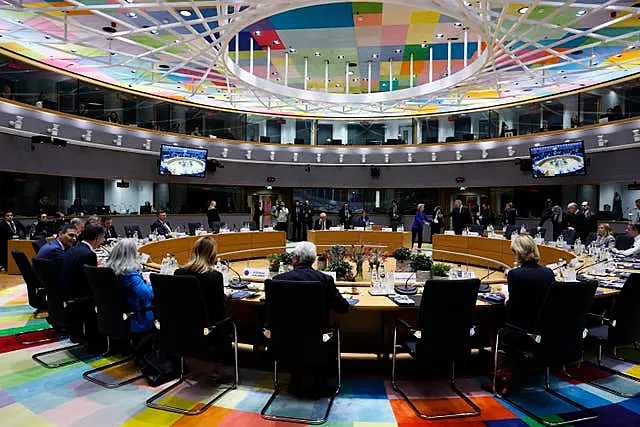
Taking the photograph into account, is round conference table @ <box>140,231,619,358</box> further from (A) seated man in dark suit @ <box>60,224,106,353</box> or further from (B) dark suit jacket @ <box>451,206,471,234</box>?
(A) seated man in dark suit @ <box>60,224,106,353</box>

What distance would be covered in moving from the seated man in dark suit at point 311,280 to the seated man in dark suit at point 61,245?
2.90 meters

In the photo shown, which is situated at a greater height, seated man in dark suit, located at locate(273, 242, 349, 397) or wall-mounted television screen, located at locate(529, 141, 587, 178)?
wall-mounted television screen, located at locate(529, 141, 587, 178)

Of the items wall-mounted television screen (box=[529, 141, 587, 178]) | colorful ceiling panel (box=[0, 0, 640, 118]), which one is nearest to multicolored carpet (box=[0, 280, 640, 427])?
colorful ceiling panel (box=[0, 0, 640, 118])

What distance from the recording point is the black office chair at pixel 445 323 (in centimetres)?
282

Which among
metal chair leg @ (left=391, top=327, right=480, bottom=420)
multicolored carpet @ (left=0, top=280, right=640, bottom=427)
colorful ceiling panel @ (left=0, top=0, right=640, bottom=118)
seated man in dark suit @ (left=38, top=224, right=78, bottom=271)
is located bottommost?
multicolored carpet @ (left=0, top=280, right=640, bottom=427)

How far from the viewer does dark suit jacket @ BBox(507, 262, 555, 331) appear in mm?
3061

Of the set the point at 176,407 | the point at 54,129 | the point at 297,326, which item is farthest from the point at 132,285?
the point at 54,129

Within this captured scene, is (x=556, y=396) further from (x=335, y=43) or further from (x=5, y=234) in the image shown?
(x=5, y=234)

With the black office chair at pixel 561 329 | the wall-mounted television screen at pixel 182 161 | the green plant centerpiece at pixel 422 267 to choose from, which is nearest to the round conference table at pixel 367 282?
the black office chair at pixel 561 329

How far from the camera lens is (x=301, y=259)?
315 cm

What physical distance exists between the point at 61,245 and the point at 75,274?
126cm

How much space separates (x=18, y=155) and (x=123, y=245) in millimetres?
8744

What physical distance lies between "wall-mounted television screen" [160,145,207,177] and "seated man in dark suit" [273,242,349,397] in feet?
37.3

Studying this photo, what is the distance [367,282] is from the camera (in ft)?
13.6
